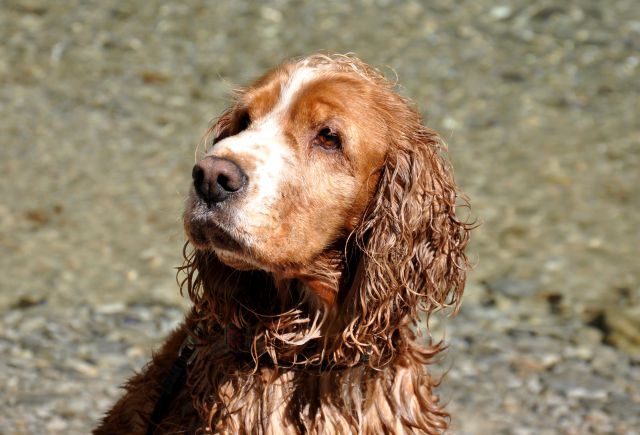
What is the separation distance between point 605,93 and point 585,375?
569 centimetres

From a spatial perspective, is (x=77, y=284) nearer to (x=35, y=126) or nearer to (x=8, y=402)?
A: (x=8, y=402)

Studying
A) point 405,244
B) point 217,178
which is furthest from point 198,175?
point 405,244

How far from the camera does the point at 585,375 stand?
6.95 m

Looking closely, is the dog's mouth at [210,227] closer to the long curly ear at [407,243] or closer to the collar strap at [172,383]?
the long curly ear at [407,243]

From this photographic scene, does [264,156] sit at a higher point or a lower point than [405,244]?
higher

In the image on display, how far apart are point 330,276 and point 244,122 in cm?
76

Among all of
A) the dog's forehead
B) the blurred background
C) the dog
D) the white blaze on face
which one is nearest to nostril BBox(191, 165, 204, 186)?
the white blaze on face

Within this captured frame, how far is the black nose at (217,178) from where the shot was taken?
387 cm

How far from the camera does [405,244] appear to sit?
429 centimetres

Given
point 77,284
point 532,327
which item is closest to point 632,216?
point 532,327

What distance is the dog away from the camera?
13.9 ft

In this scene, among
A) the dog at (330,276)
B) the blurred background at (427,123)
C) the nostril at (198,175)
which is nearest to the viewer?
the nostril at (198,175)

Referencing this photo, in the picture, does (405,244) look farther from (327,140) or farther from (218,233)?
(218,233)

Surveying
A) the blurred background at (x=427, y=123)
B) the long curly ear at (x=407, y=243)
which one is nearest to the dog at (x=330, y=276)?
the long curly ear at (x=407, y=243)
